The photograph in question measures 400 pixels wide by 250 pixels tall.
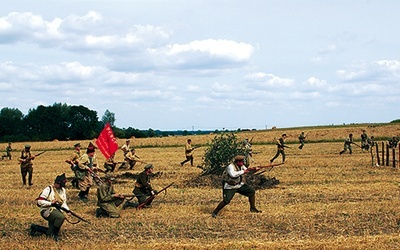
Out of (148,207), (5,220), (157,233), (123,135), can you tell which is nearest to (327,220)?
(157,233)

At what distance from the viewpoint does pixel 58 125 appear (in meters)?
104

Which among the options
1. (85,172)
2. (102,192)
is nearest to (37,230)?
(102,192)

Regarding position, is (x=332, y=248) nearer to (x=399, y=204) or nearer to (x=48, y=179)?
(x=399, y=204)

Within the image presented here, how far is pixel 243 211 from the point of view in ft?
56.6

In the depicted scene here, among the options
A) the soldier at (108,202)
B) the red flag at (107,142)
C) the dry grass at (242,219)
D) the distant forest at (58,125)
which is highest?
the distant forest at (58,125)

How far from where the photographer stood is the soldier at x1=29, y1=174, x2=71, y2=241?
541 inches

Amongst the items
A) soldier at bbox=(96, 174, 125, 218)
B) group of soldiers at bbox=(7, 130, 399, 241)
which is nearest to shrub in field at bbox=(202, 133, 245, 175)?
group of soldiers at bbox=(7, 130, 399, 241)

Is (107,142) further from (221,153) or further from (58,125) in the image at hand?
(58,125)

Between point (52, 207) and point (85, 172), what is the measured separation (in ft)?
21.3

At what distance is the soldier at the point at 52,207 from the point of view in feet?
45.1

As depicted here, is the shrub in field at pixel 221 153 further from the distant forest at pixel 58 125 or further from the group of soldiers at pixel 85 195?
the distant forest at pixel 58 125

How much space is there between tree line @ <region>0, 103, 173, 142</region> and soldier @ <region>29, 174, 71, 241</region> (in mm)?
82105

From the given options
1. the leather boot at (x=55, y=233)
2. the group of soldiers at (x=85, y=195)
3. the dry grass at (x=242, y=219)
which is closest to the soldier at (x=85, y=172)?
the group of soldiers at (x=85, y=195)

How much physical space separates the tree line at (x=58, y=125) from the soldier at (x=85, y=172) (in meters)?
75.6
